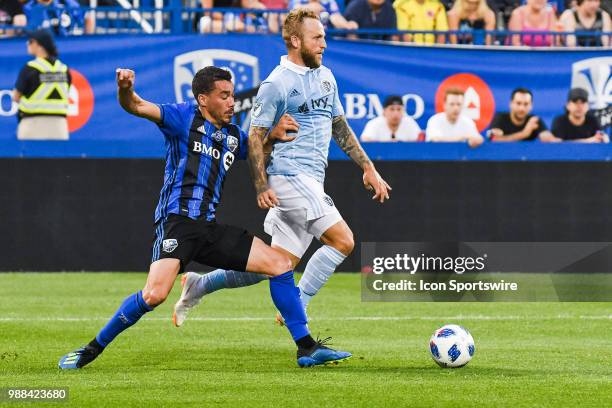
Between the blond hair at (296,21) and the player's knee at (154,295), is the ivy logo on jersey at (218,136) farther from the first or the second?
the player's knee at (154,295)

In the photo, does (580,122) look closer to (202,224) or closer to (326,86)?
(326,86)

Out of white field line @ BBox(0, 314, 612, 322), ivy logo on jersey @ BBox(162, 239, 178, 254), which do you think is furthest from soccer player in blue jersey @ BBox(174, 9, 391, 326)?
white field line @ BBox(0, 314, 612, 322)

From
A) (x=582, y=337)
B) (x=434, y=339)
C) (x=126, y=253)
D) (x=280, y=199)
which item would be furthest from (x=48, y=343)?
(x=126, y=253)

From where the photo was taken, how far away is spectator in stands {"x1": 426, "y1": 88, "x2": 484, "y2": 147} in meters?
15.9

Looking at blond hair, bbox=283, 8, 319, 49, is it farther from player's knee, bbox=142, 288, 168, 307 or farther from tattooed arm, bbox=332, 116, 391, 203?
player's knee, bbox=142, 288, 168, 307

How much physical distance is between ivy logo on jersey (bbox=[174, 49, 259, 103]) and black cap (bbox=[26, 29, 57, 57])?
4.64 feet

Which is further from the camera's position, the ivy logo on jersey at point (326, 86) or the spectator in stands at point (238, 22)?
the spectator in stands at point (238, 22)

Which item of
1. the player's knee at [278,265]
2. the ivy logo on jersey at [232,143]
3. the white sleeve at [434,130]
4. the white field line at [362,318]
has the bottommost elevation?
the white field line at [362,318]

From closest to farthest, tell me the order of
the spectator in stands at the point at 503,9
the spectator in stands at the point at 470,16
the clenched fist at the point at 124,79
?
the clenched fist at the point at 124,79, the spectator in stands at the point at 470,16, the spectator in stands at the point at 503,9

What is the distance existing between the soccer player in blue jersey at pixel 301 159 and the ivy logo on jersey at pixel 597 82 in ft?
24.0

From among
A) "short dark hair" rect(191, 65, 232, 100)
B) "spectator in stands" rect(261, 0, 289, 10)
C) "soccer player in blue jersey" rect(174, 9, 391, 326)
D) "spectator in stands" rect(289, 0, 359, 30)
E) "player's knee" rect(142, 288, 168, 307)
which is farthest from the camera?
"spectator in stands" rect(261, 0, 289, 10)

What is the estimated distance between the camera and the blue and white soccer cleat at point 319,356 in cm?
842

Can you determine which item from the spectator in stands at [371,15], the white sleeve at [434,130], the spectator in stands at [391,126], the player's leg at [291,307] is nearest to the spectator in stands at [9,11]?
the spectator in stands at [371,15]

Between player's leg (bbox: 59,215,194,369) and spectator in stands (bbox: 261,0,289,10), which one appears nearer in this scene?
player's leg (bbox: 59,215,194,369)
